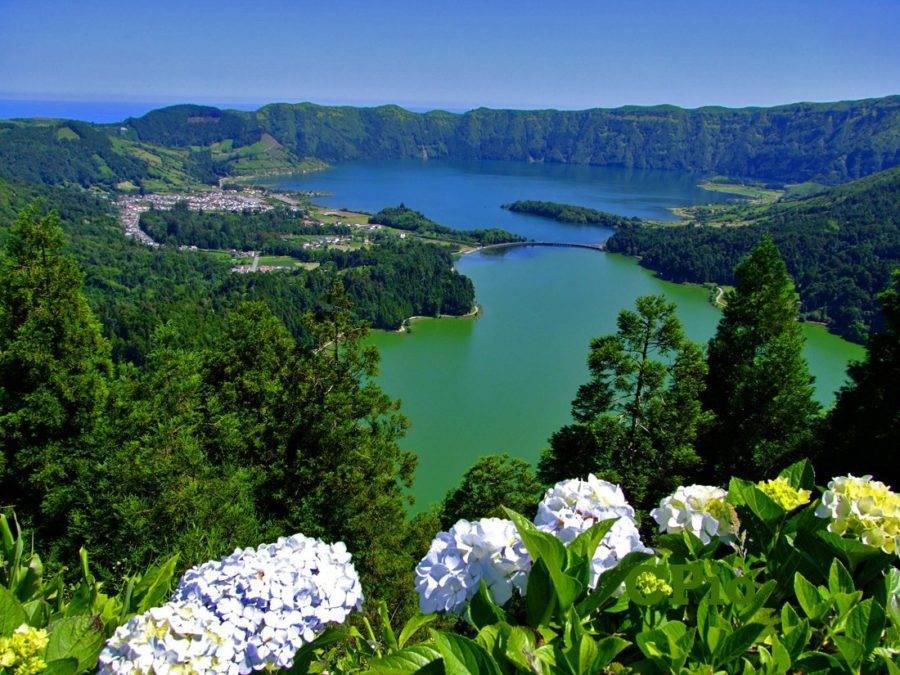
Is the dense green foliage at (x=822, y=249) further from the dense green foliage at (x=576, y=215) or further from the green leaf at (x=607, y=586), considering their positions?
the green leaf at (x=607, y=586)

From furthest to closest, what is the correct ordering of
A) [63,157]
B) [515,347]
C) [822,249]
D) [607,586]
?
1. [63,157]
2. [822,249]
3. [515,347]
4. [607,586]

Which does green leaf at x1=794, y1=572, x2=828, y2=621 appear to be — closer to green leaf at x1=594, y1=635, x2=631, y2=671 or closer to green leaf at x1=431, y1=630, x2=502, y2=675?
green leaf at x1=594, y1=635, x2=631, y2=671

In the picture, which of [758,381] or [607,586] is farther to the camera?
[758,381]

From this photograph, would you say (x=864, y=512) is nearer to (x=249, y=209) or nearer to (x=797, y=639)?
(x=797, y=639)

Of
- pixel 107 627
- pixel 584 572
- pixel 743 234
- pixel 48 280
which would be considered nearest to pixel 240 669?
pixel 107 627

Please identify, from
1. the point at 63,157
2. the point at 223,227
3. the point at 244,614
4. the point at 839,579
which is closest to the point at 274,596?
the point at 244,614

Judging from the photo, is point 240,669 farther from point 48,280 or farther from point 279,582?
point 48,280
